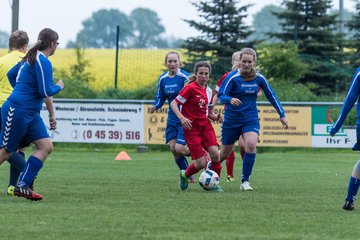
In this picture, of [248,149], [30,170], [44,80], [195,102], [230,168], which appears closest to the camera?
[44,80]

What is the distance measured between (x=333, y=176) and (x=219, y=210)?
23.1 ft

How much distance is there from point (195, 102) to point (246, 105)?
0.77m

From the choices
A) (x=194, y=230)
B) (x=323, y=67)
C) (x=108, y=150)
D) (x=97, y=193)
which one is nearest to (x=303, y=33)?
(x=323, y=67)

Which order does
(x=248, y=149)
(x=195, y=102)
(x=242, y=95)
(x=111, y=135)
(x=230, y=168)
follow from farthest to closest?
(x=111, y=135) → (x=230, y=168) → (x=242, y=95) → (x=248, y=149) → (x=195, y=102)

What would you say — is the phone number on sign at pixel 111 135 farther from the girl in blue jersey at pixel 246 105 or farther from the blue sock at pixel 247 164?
the blue sock at pixel 247 164

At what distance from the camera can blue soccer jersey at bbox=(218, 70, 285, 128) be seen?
40.5ft

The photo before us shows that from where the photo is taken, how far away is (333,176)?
16078 mm

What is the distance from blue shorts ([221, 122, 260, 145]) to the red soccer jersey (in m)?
0.53

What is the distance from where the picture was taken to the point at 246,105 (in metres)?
12.5

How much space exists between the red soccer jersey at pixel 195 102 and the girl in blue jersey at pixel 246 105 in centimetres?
25

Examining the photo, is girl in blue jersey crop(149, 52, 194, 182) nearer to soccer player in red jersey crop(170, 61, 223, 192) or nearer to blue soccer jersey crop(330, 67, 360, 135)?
soccer player in red jersey crop(170, 61, 223, 192)

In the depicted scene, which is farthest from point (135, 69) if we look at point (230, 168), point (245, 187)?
point (245, 187)

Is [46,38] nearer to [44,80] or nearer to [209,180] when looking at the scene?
[44,80]

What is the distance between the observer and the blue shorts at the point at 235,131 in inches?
489
